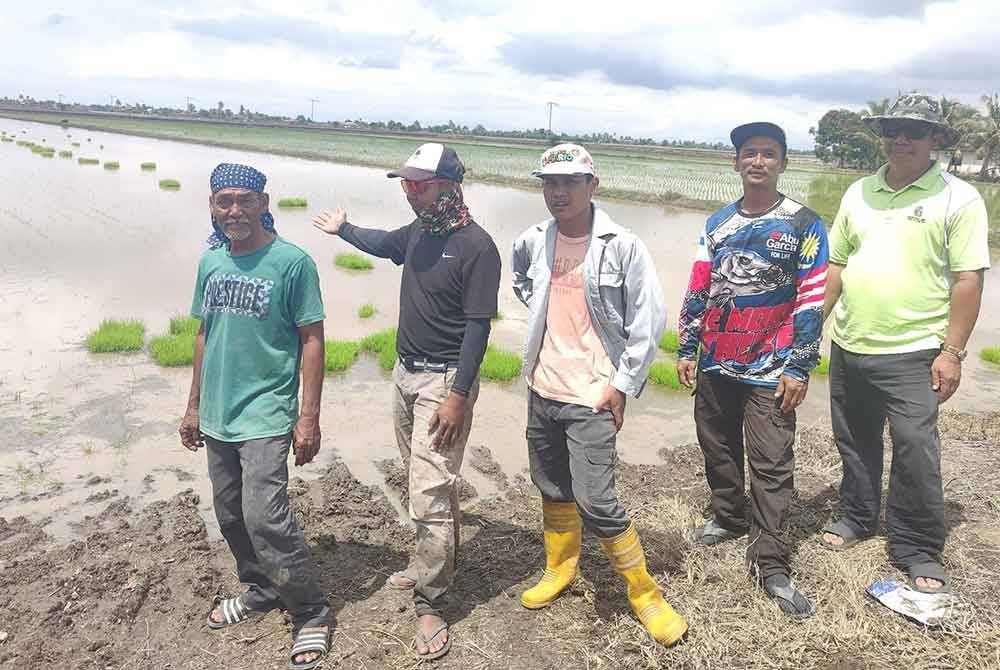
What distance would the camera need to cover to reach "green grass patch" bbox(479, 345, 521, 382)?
6.09 meters

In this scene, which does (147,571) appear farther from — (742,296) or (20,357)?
(20,357)

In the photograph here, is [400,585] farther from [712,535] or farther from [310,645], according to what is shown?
[712,535]

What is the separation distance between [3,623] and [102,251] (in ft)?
32.4

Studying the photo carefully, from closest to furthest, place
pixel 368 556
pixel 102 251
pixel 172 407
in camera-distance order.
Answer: pixel 368 556 < pixel 172 407 < pixel 102 251

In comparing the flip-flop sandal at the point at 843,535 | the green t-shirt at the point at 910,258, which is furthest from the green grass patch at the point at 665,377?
the green t-shirt at the point at 910,258

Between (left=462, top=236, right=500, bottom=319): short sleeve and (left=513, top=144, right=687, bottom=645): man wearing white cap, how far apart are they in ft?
0.70

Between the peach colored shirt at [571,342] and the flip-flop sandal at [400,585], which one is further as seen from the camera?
the flip-flop sandal at [400,585]

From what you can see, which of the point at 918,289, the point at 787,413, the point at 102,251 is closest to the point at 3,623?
the point at 787,413

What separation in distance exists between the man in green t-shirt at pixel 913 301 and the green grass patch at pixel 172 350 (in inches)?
209

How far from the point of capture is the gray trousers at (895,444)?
2.77m

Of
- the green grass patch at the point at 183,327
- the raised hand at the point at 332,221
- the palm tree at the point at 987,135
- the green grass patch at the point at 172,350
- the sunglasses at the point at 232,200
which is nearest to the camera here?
the sunglasses at the point at 232,200

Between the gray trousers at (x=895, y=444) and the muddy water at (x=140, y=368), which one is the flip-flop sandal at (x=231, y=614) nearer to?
the muddy water at (x=140, y=368)

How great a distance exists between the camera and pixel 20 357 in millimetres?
5828

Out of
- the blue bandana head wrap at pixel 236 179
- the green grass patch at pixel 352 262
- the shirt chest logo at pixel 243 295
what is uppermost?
the blue bandana head wrap at pixel 236 179
